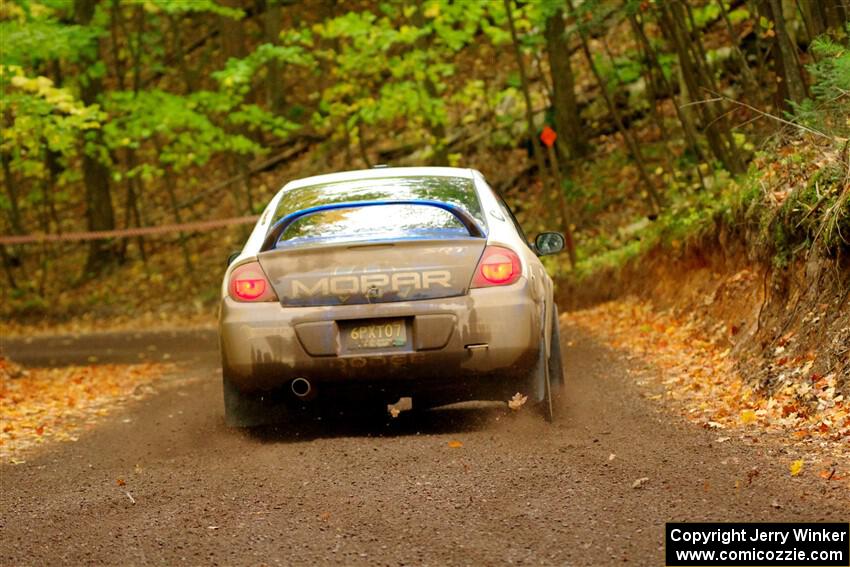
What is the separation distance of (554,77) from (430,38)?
3410 mm

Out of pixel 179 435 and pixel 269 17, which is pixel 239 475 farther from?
pixel 269 17

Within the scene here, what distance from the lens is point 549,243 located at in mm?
8242

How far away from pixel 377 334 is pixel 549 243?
1.98 meters

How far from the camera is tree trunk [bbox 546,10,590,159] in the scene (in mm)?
24047

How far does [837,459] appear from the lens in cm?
565

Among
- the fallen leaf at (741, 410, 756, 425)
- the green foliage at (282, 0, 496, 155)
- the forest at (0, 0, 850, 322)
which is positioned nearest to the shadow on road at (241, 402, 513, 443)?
the fallen leaf at (741, 410, 756, 425)

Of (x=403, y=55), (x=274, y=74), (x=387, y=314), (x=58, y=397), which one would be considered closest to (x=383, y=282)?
(x=387, y=314)

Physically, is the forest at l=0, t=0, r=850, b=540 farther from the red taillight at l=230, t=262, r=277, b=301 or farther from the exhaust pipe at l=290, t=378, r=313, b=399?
the red taillight at l=230, t=262, r=277, b=301

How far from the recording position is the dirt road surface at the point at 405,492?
452cm

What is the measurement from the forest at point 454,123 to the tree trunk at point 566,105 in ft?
0.16

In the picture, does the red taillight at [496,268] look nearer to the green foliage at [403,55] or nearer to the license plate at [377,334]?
the license plate at [377,334]

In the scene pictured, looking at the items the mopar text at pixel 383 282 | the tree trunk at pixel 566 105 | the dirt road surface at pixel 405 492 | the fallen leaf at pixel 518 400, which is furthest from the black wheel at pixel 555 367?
the tree trunk at pixel 566 105

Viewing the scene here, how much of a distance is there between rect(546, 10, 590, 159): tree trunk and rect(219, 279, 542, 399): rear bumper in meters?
17.6

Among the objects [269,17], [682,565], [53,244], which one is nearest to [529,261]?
[682,565]
